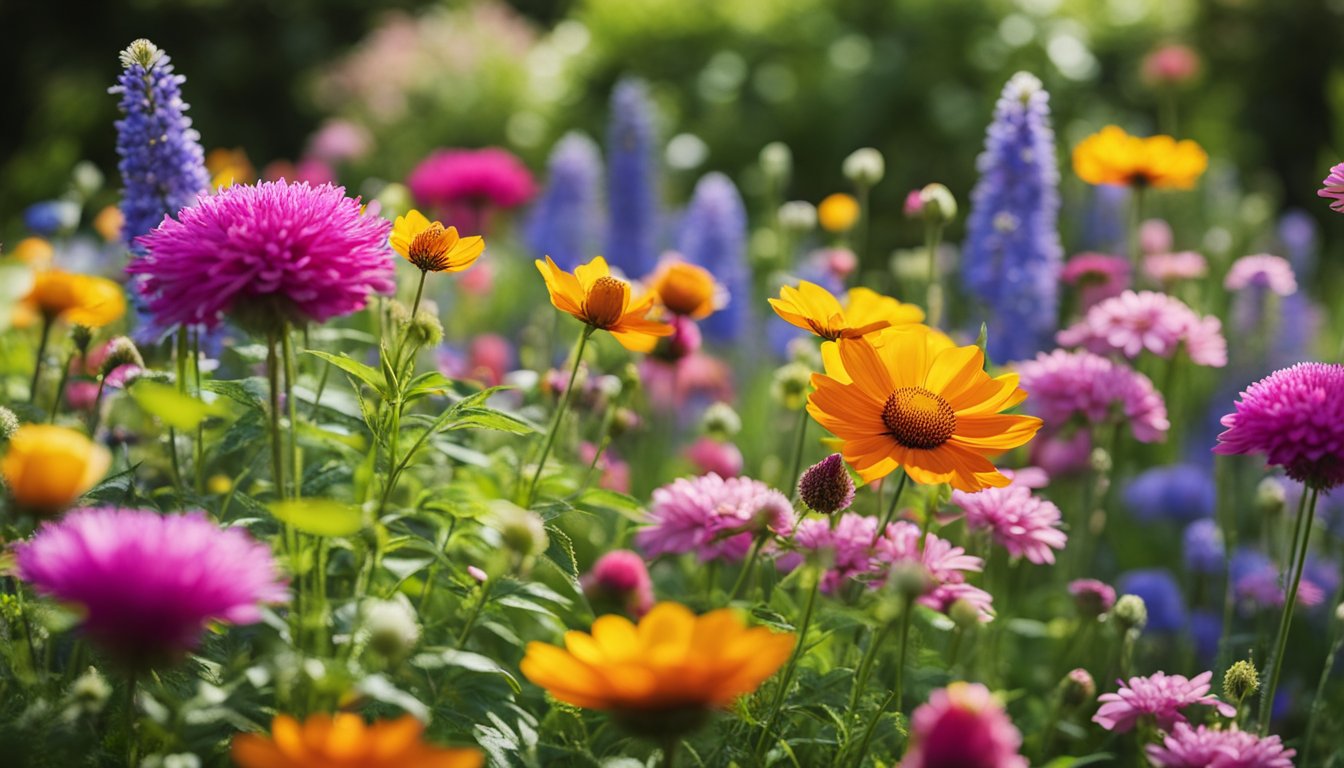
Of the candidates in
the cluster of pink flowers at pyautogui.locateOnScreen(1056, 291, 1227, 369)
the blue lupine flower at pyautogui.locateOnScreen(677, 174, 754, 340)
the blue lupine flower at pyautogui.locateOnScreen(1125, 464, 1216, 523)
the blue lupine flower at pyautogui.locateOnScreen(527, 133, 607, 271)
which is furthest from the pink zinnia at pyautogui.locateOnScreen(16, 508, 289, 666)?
the blue lupine flower at pyautogui.locateOnScreen(527, 133, 607, 271)

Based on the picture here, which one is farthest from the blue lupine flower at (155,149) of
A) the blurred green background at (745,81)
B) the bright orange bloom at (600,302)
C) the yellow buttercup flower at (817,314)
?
the blurred green background at (745,81)

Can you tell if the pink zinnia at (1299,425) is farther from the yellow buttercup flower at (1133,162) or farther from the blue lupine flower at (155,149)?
the blue lupine flower at (155,149)

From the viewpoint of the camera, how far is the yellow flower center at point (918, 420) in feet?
4.63

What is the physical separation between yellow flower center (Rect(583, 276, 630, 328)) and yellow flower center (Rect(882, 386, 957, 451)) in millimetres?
319

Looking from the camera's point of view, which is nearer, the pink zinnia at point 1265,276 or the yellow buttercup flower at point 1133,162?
the yellow buttercup flower at point 1133,162

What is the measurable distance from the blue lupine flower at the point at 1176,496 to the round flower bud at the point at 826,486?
→ 6.37ft


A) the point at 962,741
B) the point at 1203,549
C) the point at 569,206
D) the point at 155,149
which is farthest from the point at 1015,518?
the point at 569,206

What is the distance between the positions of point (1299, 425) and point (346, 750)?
3.32 ft

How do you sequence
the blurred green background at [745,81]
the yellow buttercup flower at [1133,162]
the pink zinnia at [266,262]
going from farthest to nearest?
the blurred green background at [745,81], the yellow buttercup flower at [1133,162], the pink zinnia at [266,262]

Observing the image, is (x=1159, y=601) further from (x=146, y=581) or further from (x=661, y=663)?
(x=146, y=581)

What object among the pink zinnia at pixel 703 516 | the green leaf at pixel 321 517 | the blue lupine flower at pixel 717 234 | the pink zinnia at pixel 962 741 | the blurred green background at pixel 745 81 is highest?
the blurred green background at pixel 745 81

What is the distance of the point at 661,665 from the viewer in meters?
0.99

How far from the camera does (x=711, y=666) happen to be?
0.99 metres

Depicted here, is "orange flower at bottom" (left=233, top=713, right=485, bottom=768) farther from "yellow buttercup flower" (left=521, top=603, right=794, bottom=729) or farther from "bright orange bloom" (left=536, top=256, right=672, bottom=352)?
"bright orange bloom" (left=536, top=256, right=672, bottom=352)
